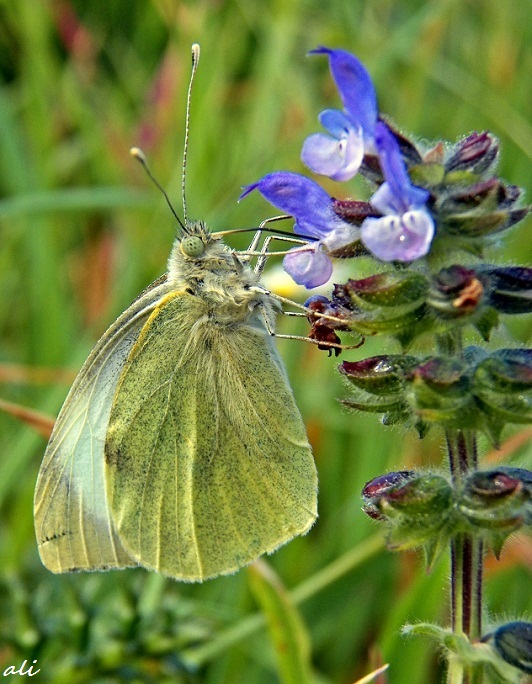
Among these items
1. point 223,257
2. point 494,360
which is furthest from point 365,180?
point 223,257

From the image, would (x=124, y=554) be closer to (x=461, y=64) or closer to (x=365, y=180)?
(x=365, y=180)

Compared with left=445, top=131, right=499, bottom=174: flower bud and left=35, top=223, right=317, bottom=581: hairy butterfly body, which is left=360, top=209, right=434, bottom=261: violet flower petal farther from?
left=35, top=223, right=317, bottom=581: hairy butterfly body

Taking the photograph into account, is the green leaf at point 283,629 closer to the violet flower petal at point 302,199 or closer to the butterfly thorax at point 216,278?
the butterfly thorax at point 216,278

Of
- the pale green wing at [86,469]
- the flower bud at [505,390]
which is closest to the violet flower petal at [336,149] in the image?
the flower bud at [505,390]

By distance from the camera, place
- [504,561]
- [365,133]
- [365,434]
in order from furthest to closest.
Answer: [365,434] < [504,561] < [365,133]

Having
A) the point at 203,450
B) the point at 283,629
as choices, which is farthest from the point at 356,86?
the point at 283,629

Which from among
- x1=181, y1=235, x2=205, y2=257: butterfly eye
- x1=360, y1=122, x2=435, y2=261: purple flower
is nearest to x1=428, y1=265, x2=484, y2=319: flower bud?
x1=360, y1=122, x2=435, y2=261: purple flower
